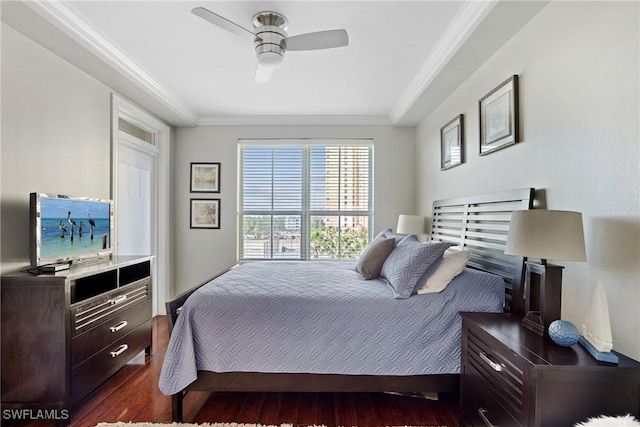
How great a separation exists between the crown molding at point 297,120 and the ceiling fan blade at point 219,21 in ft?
7.14

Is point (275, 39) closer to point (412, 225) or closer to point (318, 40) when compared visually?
point (318, 40)

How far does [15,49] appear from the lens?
2.08 meters

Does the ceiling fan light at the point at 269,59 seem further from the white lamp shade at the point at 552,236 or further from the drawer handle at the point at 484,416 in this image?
the drawer handle at the point at 484,416

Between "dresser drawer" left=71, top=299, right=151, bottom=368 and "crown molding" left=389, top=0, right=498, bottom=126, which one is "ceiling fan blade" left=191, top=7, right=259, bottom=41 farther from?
"dresser drawer" left=71, top=299, right=151, bottom=368

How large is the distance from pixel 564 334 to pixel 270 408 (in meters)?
1.74

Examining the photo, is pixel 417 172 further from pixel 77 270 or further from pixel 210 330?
pixel 77 270

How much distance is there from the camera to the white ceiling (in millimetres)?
2014

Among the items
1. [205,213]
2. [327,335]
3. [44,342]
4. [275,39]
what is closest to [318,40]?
[275,39]

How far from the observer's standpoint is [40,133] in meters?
2.27

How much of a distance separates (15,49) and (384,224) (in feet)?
12.8

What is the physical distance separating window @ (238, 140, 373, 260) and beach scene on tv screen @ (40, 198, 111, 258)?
1.99m

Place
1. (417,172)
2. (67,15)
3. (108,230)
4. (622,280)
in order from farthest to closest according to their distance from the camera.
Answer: (417,172) → (108,230) → (67,15) → (622,280)

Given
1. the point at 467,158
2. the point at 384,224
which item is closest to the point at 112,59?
the point at 467,158

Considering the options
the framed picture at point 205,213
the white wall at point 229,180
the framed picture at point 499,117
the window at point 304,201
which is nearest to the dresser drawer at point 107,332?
the white wall at point 229,180
